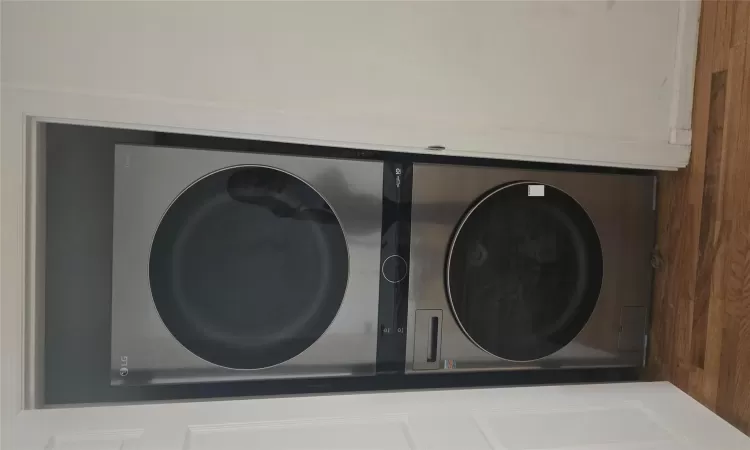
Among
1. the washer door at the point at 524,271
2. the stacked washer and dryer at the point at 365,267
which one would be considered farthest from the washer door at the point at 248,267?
the washer door at the point at 524,271

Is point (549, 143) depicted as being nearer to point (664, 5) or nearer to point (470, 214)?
point (470, 214)

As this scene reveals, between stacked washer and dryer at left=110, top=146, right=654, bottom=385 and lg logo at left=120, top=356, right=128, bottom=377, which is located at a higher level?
stacked washer and dryer at left=110, top=146, right=654, bottom=385

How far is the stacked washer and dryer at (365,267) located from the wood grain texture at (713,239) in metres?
0.06

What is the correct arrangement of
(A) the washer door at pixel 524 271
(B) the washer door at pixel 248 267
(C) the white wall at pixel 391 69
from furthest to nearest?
(A) the washer door at pixel 524 271
(B) the washer door at pixel 248 267
(C) the white wall at pixel 391 69

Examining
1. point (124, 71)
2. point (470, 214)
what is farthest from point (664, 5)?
point (124, 71)

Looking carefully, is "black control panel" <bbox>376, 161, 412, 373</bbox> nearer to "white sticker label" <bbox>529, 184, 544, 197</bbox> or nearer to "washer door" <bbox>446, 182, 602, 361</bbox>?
"washer door" <bbox>446, 182, 602, 361</bbox>

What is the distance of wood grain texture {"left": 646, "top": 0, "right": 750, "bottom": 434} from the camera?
40.9 inches

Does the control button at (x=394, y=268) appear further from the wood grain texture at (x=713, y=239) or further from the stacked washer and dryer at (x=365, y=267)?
the wood grain texture at (x=713, y=239)

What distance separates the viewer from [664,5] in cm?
113

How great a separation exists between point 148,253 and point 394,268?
46 centimetres

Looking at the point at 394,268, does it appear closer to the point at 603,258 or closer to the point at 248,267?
the point at 248,267

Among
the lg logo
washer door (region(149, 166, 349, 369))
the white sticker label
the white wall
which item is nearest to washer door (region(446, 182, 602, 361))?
the white sticker label

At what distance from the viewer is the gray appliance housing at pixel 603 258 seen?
112 centimetres

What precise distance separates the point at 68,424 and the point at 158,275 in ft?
0.91
